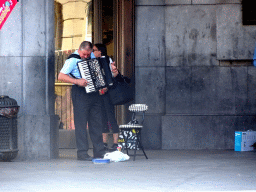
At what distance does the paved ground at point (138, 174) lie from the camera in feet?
23.1

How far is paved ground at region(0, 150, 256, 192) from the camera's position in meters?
7.04

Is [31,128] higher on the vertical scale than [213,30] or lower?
lower

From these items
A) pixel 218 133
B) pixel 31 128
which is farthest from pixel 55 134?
pixel 218 133

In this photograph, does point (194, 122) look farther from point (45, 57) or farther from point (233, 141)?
point (45, 57)

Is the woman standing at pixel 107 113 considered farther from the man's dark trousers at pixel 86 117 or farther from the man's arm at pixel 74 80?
the man's arm at pixel 74 80

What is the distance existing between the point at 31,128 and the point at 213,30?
4683 mm

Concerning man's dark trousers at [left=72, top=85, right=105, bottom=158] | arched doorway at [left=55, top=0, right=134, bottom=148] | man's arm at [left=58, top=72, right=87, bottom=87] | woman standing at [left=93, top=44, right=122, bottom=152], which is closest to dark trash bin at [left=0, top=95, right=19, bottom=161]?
man's arm at [left=58, top=72, right=87, bottom=87]

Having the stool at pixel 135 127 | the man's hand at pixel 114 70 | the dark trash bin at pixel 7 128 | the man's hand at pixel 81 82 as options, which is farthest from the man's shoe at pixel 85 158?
the man's hand at pixel 114 70

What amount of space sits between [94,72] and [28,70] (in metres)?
1.30

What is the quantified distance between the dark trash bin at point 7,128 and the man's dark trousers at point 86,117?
41.4 inches

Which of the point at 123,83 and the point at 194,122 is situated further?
the point at 194,122

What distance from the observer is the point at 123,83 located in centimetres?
1085

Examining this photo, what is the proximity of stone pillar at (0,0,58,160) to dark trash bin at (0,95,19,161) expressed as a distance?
363 millimetres

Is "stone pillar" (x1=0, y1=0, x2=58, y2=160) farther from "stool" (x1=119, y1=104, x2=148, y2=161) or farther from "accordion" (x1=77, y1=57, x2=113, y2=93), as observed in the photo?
"stool" (x1=119, y1=104, x2=148, y2=161)
